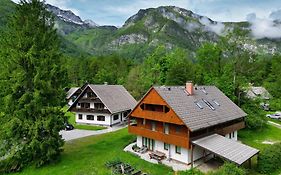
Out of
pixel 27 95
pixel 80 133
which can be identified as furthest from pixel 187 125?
pixel 80 133

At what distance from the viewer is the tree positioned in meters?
29.8

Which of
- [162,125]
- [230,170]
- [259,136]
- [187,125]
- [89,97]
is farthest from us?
[89,97]

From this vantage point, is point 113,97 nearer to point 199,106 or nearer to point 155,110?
point 155,110

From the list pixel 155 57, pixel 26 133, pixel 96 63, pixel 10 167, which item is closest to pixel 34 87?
pixel 26 133

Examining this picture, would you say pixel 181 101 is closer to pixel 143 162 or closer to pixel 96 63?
pixel 143 162

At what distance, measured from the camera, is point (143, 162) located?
3047 cm

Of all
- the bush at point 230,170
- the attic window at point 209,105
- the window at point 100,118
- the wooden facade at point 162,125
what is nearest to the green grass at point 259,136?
the wooden facade at point 162,125

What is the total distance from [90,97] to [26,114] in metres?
23.6

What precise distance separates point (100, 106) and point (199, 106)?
24579mm

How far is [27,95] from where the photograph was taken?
2995cm

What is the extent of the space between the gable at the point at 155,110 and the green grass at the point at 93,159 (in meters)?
4.96

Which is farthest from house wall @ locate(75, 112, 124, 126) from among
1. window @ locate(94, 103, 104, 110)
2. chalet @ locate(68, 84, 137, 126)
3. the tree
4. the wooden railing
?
the wooden railing

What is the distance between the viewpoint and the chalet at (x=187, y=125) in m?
28.9

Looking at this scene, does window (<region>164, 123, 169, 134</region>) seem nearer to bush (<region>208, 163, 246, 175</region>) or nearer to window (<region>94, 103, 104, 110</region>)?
bush (<region>208, 163, 246, 175</region>)
